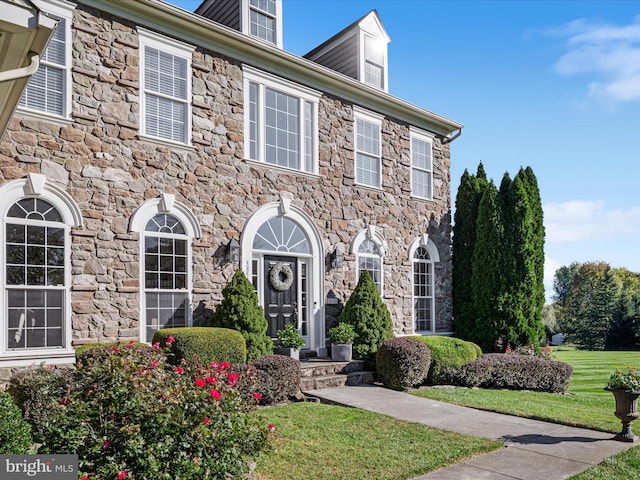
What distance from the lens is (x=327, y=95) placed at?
1284 cm

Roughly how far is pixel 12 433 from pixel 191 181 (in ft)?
21.8

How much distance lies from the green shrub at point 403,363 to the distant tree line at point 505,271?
4183 millimetres

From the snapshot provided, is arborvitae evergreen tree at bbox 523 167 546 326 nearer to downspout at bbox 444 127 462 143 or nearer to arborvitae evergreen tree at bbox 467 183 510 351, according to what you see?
arborvitae evergreen tree at bbox 467 183 510 351

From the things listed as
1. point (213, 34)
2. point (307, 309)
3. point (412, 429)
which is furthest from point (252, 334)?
point (213, 34)

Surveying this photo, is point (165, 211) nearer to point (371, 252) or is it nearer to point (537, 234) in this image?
point (371, 252)

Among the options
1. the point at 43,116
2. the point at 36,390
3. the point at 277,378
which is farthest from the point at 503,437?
the point at 43,116

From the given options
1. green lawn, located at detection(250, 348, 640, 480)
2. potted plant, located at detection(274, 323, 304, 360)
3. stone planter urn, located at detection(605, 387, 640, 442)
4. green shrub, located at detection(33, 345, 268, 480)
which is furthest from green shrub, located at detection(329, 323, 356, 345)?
green shrub, located at detection(33, 345, 268, 480)

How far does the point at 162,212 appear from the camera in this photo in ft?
32.4

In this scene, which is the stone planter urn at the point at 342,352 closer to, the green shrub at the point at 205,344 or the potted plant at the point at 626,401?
the green shrub at the point at 205,344

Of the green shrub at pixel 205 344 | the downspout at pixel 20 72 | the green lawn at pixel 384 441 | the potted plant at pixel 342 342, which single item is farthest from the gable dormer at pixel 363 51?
the downspout at pixel 20 72

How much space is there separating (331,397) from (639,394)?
15.1ft

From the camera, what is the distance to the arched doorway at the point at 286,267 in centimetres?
1128

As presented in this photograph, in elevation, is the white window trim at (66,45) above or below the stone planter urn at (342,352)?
above

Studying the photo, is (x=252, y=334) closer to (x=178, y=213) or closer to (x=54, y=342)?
(x=178, y=213)
